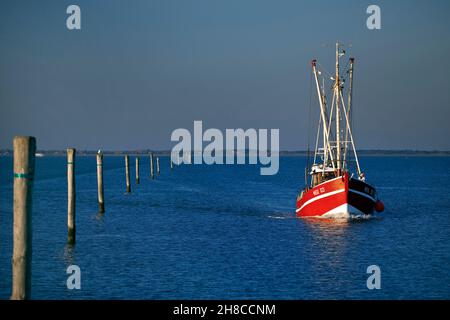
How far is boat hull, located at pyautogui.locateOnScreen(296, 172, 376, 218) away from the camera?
163ft

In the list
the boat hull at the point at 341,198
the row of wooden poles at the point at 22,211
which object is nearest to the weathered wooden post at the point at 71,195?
the row of wooden poles at the point at 22,211

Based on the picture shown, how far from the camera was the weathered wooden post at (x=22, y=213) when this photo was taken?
18.3 meters

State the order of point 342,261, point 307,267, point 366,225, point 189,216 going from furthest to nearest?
point 189,216 < point 366,225 < point 342,261 < point 307,267

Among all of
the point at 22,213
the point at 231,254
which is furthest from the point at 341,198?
the point at 22,213

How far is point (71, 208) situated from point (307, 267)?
1177 cm

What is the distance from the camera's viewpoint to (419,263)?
1387 inches

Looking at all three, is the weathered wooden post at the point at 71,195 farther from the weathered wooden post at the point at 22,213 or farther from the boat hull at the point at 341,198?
the boat hull at the point at 341,198

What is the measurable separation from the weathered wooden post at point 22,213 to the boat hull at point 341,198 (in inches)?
1294

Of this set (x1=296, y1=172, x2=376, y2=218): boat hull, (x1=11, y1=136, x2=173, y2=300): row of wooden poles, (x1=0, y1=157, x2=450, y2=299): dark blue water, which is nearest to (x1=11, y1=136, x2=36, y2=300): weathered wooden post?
(x1=11, y1=136, x2=173, y2=300): row of wooden poles

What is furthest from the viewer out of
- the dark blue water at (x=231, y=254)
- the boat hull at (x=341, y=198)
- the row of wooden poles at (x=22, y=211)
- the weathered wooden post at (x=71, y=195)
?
the boat hull at (x=341, y=198)

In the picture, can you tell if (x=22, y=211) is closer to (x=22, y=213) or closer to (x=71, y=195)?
(x=22, y=213)

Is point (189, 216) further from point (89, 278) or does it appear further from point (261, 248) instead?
point (89, 278)

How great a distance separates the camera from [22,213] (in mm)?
18547

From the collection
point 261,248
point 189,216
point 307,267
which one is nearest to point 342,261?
point 307,267
